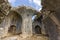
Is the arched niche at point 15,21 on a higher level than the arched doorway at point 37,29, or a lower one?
higher

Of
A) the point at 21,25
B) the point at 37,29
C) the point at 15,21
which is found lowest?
the point at 37,29

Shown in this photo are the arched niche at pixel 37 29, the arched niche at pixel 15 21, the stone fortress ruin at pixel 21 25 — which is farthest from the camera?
the arched niche at pixel 37 29

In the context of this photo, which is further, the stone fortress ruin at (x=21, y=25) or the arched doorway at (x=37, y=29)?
the arched doorway at (x=37, y=29)

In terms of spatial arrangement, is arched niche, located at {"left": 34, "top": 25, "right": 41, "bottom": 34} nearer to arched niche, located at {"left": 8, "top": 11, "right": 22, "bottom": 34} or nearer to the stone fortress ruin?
the stone fortress ruin

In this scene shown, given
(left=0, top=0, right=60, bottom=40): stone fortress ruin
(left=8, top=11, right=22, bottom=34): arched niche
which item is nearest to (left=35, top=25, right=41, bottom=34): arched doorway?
(left=0, top=0, right=60, bottom=40): stone fortress ruin

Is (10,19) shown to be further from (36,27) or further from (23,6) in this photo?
(36,27)

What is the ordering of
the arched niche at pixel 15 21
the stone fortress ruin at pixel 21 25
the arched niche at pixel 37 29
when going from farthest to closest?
1. the arched niche at pixel 37 29
2. the arched niche at pixel 15 21
3. the stone fortress ruin at pixel 21 25

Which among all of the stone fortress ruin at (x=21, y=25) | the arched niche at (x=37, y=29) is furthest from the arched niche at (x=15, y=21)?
the arched niche at (x=37, y=29)

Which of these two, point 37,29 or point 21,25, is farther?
point 37,29

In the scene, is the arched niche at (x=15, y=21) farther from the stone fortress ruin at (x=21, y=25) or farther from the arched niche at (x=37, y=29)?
the arched niche at (x=37, y=29)

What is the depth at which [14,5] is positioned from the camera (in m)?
19.3

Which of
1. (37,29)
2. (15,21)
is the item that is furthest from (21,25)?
(37,29)

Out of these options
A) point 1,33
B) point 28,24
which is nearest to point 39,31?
point 28,24

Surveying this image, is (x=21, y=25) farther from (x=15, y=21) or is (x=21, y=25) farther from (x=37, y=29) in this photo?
(x=37, y=29)
